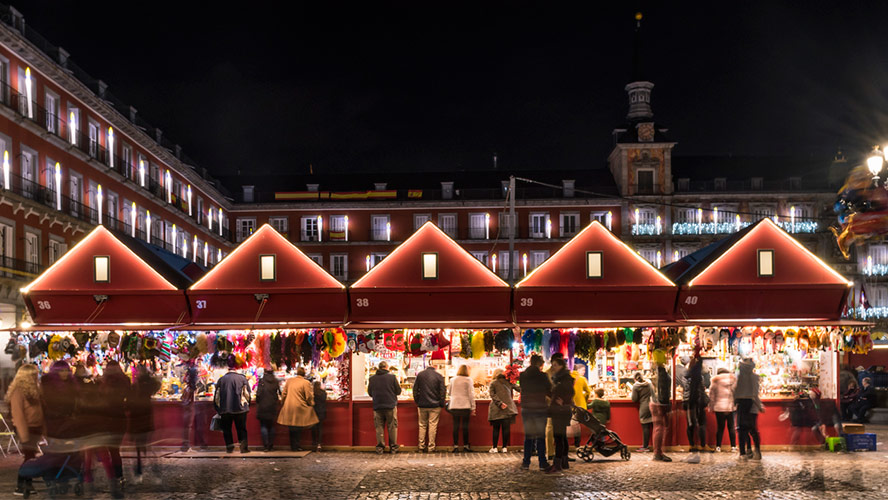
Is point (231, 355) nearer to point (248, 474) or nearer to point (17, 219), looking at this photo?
point (248, 474)

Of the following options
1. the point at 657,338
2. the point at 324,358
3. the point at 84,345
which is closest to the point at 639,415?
the point at 657,338

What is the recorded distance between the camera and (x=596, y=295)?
18031 mm

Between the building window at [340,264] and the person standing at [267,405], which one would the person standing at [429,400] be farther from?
the building window at [340,264]

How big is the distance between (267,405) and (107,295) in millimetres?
4208

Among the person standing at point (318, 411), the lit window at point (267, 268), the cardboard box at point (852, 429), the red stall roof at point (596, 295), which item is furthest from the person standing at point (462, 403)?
the cardboard box at point (852, 429)

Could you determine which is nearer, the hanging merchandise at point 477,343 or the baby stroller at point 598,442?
the baby stroller at point 598,442

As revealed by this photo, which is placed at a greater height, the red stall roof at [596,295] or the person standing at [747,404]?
the red stall roof at [596,295]

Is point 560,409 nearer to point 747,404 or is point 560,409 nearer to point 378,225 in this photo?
point 747,404

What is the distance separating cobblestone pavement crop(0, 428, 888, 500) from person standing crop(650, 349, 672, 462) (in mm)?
374

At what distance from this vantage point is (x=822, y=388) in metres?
17.9

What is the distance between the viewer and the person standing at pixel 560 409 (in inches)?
529

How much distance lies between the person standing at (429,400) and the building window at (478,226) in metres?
45.8

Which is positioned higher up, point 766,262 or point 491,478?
point 766,262

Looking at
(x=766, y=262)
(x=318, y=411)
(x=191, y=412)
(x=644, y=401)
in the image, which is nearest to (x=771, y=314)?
(x=766, y=262)
